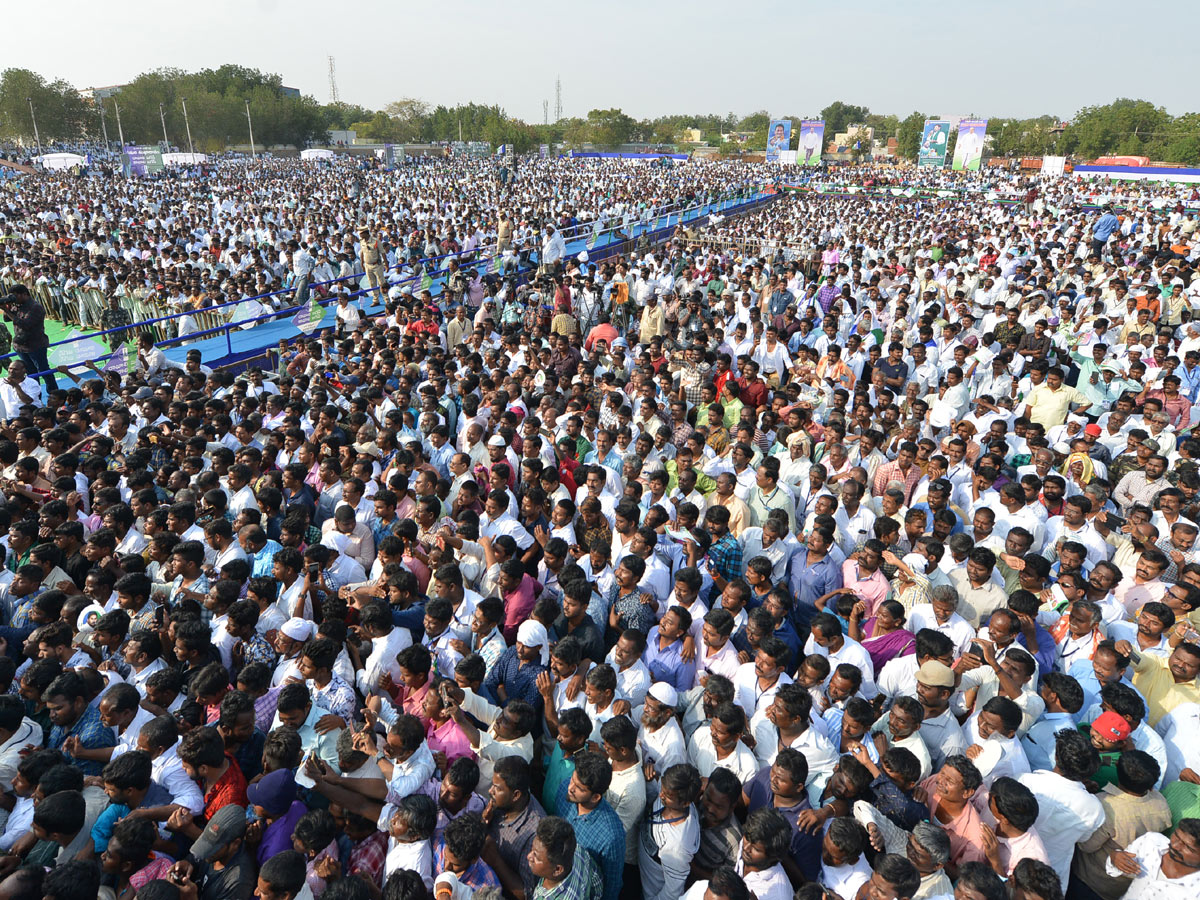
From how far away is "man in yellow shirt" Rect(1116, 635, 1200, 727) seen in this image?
130 inches

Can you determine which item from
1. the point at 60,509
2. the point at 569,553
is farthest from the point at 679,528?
the point at 60,509

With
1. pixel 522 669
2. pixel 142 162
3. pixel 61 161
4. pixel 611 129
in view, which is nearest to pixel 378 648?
pixel 522 669

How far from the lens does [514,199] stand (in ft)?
98.6

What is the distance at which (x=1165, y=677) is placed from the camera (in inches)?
136

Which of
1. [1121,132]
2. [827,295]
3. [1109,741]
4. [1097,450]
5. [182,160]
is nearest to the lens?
[1109,741]

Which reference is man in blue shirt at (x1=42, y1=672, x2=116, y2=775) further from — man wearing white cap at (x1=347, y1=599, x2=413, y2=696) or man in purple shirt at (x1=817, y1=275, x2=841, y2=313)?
man in purple shirt at (x1=817, y1=275, x2=841, y2=313)

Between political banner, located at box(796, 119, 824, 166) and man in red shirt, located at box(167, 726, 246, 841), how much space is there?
59.5m

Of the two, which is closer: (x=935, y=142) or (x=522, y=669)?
(x=522, y=669)

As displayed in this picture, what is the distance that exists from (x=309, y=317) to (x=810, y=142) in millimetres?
52693

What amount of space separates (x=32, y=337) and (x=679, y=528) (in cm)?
922

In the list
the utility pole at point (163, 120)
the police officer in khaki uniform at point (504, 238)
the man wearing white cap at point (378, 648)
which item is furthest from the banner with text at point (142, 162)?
the man wearing white cap at point (378, 648)

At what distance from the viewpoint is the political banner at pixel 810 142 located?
53219 mm

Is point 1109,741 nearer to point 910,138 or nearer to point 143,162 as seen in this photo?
point 143,162

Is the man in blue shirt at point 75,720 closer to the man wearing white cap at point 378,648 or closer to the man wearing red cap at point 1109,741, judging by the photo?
the man wearing white cap at point 378,648
